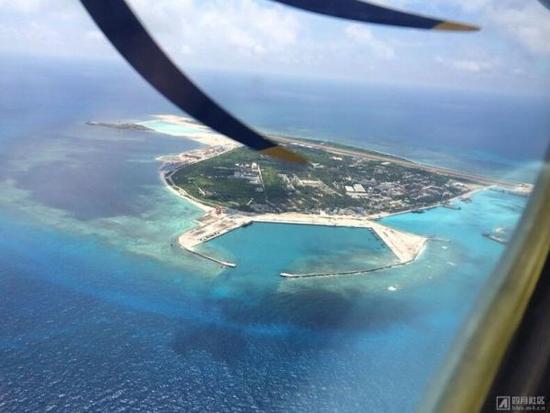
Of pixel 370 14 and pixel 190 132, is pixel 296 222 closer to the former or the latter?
pixel 190 132

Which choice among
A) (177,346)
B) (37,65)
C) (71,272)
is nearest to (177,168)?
(71,272)

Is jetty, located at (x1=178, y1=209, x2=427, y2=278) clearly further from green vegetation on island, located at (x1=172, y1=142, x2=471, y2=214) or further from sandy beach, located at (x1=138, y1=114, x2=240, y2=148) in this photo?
sandy beach, located at (x1=138, y1=114, x2=240, y2=148)

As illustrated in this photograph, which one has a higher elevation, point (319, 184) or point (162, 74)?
point (162, 74)

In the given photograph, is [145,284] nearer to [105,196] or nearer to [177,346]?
[177,346]

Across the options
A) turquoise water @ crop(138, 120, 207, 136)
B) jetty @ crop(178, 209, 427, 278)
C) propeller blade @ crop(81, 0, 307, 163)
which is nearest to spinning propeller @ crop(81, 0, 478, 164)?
propeller blade @ crop(81, 0, 307, 163)

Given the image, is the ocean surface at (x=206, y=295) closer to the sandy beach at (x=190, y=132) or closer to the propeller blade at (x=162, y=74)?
the propeller blade at (x=162, y=74)

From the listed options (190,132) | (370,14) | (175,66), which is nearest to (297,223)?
(190,132)
